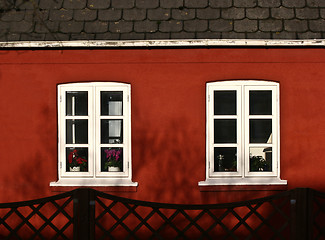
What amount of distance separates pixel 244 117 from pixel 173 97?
1.20 metres

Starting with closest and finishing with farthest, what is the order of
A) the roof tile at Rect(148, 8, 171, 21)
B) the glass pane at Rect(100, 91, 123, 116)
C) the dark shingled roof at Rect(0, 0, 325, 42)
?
the dark shingled roof at Rect(0, 0, 325, 42)
the roof tile at Rect(148, 8, 171, 21)
the glass pane at Rect(100, 91, 123, 116)

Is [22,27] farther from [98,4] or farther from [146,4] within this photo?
[146,4]

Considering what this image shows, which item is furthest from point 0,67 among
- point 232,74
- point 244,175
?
point 244,175

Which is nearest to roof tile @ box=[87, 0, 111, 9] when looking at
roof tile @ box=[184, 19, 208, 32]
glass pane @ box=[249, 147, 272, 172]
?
roof tile @ box=[184, 19, 208, 32]

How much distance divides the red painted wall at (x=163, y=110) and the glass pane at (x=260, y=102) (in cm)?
23

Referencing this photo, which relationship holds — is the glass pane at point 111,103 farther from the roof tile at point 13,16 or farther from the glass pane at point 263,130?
the glass pane at point 263,130

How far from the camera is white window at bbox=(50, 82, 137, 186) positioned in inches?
273

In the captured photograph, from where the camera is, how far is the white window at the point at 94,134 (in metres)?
6.93

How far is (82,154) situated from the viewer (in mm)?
7051

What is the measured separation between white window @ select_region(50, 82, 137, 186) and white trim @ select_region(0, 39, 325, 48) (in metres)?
0.65

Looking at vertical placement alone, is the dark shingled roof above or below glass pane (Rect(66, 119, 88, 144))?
above

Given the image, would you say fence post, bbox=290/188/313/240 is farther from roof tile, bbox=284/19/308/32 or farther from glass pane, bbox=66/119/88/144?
glass pane, bbox=66/119/88/144

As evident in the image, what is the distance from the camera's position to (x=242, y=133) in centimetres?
688

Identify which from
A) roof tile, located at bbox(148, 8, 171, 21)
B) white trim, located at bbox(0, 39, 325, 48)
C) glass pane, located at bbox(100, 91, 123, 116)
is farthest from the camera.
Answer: glass pane, located at bbox(100, 91, 123, 116)
